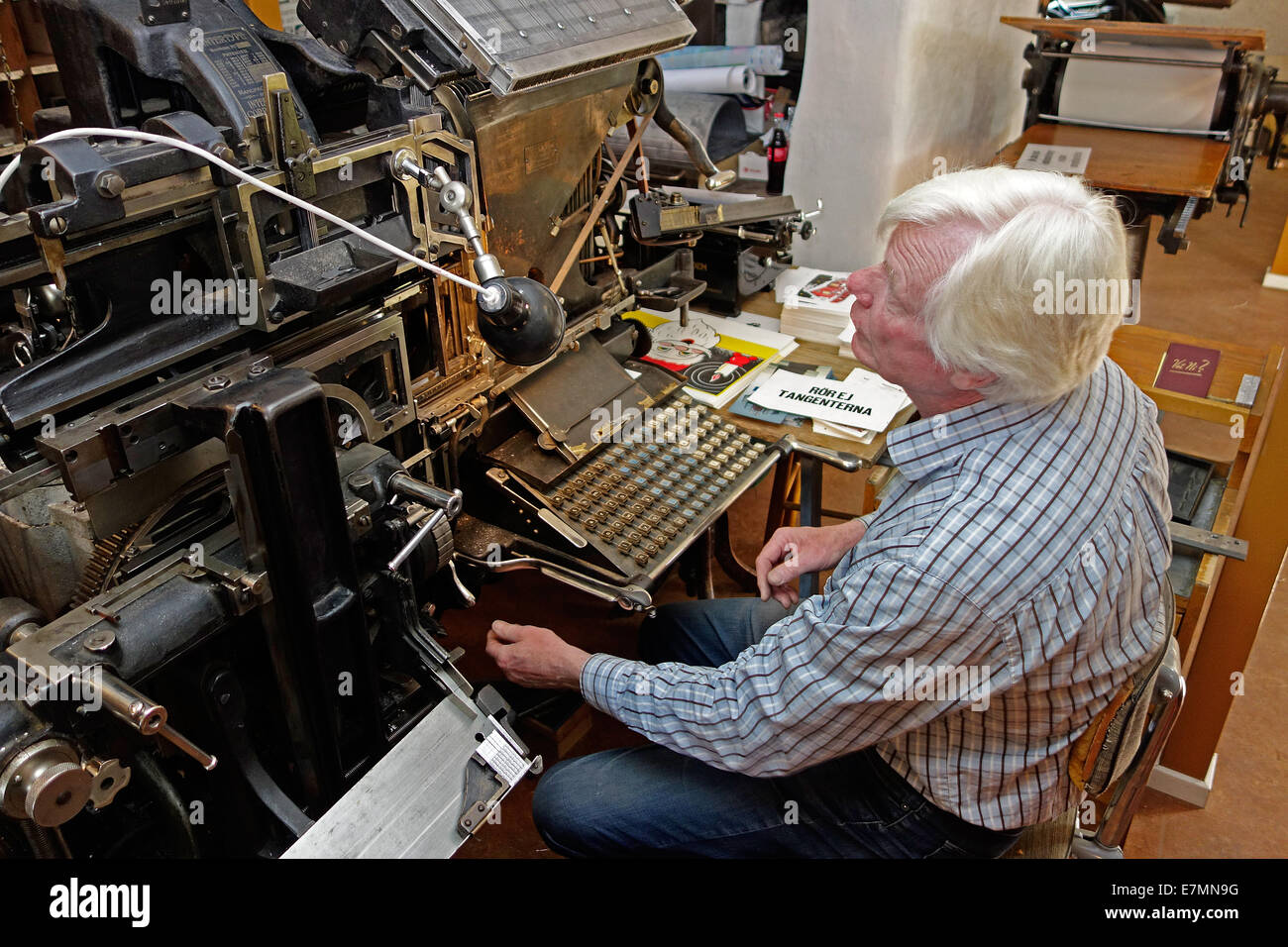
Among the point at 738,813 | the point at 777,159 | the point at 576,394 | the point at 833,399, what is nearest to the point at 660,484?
the point at 576,394

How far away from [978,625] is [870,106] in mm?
2517

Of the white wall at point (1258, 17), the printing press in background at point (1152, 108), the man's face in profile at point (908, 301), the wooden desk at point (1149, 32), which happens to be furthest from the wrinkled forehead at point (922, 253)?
the white wall at point (1258, 17)

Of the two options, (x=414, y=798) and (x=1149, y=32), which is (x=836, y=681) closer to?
(x=414, y=798)

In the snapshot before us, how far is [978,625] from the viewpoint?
1.28 metres

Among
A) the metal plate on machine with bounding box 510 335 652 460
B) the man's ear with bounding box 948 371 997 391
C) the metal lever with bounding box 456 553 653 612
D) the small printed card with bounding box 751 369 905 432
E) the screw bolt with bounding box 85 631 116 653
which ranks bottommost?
the metal lever with bounding box 456 553 653 612

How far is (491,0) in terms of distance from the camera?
1869 mm

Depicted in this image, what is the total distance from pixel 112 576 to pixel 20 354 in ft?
1.24

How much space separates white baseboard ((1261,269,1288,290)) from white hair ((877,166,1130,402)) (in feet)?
16.6

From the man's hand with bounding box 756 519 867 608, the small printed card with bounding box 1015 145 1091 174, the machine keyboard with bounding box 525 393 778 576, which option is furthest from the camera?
the small printed card with bounding box 1015 145 1091 174

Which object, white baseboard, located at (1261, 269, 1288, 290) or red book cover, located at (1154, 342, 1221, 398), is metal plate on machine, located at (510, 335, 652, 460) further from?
→ white baseboard, located at (1261, 269, 1288, 290)

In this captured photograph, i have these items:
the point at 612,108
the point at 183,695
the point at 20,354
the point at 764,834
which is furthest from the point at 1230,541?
the point at 20,354

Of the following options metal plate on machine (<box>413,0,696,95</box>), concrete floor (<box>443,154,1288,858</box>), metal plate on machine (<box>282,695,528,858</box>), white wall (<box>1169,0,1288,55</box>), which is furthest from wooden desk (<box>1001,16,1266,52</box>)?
white wall (<box>1169,0,1288,55</box>)

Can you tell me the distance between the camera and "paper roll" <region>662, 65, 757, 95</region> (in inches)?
148
